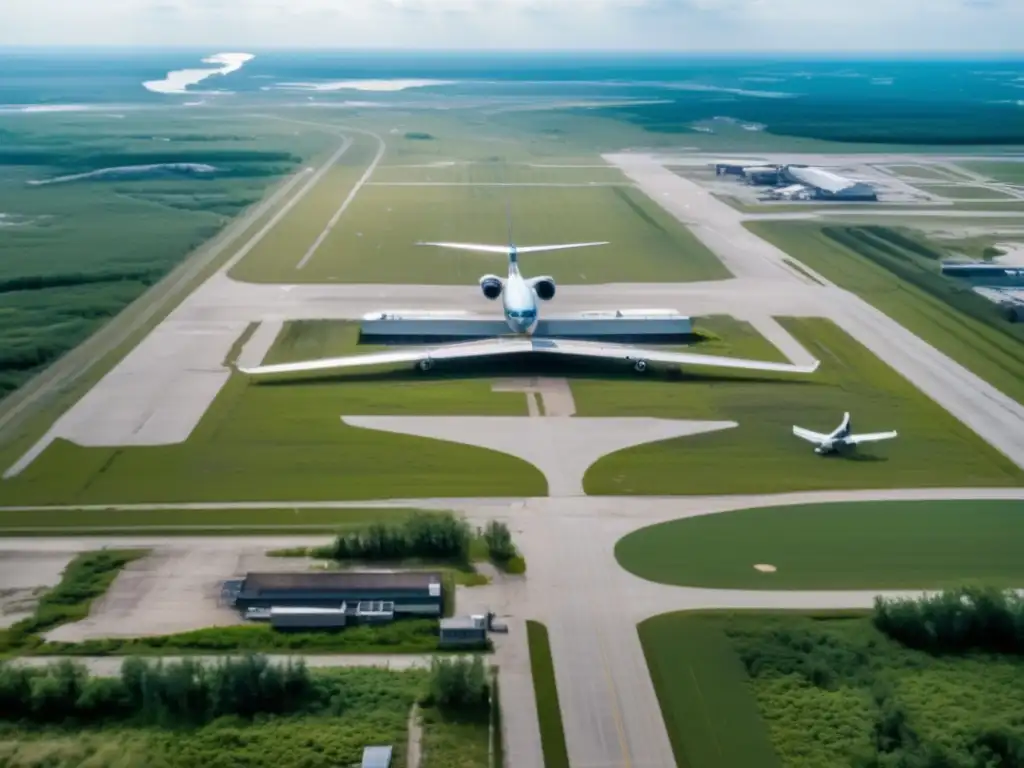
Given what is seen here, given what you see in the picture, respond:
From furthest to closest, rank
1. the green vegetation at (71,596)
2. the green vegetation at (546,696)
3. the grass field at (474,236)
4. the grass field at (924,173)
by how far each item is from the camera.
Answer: the grass field at (924,173) → the grass field at (474,236) → the green vegetation at (71,596) → the green vegetation at (546,696)

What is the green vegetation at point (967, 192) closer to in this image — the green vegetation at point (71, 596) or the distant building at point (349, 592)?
the distant building at point (349, 592)

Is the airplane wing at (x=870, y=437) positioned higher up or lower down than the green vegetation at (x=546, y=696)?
higher up

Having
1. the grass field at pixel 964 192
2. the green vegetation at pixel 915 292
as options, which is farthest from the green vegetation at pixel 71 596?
the grass field at pixel 964 192

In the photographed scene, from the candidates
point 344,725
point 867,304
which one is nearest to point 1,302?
point 344,725

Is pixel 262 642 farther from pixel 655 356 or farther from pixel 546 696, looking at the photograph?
pixel 655 356

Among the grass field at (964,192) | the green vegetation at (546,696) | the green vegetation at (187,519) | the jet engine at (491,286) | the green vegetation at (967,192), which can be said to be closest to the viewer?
the green vegetation at (546,696)

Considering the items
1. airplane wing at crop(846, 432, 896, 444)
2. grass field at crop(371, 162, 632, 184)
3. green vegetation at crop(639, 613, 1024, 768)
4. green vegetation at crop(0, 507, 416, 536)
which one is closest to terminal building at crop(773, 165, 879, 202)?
grass field at crop(371, 162, 632, 184)

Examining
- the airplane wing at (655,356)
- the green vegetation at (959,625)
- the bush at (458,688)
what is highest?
the airplane wing at (655,356)
